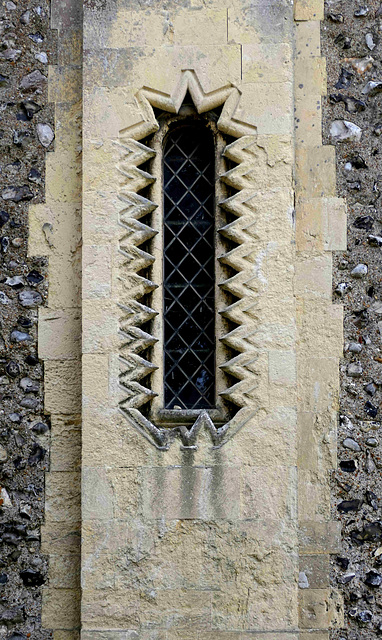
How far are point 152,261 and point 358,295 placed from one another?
1293 mm

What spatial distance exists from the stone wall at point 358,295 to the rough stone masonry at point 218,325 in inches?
0.5

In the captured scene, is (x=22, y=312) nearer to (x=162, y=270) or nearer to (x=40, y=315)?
(x=40, y=315)

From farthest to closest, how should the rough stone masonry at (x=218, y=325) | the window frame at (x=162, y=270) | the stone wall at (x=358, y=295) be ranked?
the stone wall at (x=358, y=295) < the window frame at (x=162, y=270) < the rough stone masonry at (x=218, y=325)

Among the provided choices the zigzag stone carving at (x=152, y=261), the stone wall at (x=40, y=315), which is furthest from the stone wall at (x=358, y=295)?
the stone wall at (x=40, y=315)

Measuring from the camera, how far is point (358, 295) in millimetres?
4652

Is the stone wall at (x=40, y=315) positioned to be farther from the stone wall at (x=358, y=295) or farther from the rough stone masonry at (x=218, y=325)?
the stone wall at (x=358, y=295)

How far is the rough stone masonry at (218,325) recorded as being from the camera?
4168 mm

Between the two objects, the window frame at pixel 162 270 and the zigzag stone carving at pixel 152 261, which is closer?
the zigzag stone carving at pixel 152 261

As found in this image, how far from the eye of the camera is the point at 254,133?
440 cm

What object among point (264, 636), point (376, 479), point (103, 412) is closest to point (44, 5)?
point (103, 412)

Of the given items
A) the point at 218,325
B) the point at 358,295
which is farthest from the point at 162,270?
the point at 358,295

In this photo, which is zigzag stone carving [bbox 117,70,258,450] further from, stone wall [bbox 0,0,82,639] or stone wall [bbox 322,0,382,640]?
stone wall [bbox 322,0,382,640]

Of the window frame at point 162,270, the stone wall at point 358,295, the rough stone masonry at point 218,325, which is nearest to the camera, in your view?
the rough stone masonry at point 218,325

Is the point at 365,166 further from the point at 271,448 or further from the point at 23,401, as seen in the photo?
the point at 23,401
